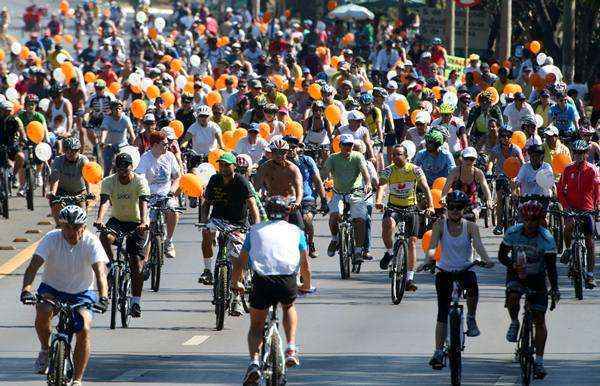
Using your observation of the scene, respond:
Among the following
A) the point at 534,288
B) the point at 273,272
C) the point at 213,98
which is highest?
the point at 213,98

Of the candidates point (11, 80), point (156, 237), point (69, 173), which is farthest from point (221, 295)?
point (11, 80)

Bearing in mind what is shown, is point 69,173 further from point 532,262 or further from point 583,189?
point 532,262

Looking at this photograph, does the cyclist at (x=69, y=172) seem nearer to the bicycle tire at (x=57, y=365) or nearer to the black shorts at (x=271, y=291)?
the black shorts at (x=271, y=291)

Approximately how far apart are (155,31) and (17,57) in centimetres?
955

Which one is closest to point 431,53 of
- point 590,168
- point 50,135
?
point 50,135

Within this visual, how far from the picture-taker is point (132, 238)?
19.9 metres

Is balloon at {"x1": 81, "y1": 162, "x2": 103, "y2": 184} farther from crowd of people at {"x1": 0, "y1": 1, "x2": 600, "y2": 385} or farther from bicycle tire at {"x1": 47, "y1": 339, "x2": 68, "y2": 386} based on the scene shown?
bicycle tire at {"x1": 47, "y1": 339, "x2": 68, "y2": 386}

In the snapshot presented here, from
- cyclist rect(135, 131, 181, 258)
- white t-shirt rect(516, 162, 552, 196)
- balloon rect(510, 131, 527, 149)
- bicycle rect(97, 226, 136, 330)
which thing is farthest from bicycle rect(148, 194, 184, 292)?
balloon rect(510, 131, 527, 149)

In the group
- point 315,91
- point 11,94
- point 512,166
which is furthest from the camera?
point 11,94

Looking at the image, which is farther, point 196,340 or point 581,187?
point 581,187

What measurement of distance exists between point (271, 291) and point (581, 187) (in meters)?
8.16

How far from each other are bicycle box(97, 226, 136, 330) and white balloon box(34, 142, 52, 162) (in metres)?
10.5

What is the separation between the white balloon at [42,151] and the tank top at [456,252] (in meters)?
14.1

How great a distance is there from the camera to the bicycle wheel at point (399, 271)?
2128cm
